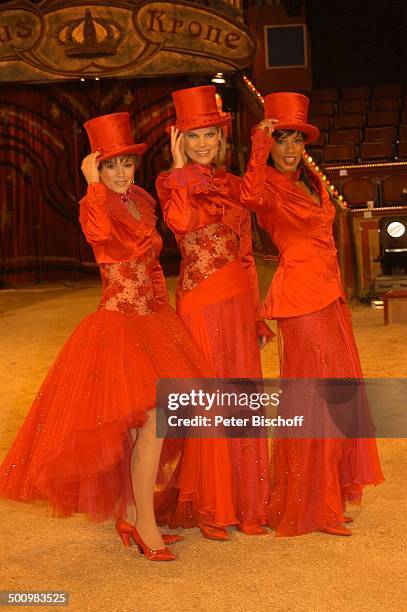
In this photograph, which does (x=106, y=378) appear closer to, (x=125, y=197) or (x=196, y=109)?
(x=125, y=197)

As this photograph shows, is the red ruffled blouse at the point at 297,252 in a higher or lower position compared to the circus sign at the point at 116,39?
lower

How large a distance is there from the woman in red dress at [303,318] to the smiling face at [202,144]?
183mm

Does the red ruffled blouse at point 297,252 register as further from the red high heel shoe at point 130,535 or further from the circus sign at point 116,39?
the circus sign at point 116,39

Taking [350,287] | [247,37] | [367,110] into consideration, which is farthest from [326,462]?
[367,110]

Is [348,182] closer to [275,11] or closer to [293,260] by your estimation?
[275,11]

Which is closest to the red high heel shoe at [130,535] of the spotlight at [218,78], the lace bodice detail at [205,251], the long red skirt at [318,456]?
the long red skirt at [318,456]

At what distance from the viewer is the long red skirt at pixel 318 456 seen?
345 centimetres

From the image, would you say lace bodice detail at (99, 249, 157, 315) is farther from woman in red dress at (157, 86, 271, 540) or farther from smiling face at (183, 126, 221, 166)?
smiling face at (183, 126, 221, 166)

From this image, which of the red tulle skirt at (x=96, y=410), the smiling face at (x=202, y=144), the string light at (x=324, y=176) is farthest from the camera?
the string light at (x=324, y=176)

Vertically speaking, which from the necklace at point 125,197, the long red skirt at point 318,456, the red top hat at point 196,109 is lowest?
the long red skirt at point 318,456

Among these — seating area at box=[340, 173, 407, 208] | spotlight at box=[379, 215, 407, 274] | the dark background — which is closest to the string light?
seating area at box=[340, 173, 407, 208]

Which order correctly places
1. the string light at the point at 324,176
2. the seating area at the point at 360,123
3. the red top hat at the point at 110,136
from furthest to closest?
the seating area at the point at 360,123 < the string light at the point at 324,176 < the red top hat at the point at 110,136

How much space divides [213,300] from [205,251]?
18 centimetres

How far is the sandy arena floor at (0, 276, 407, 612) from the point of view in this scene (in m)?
2.86
